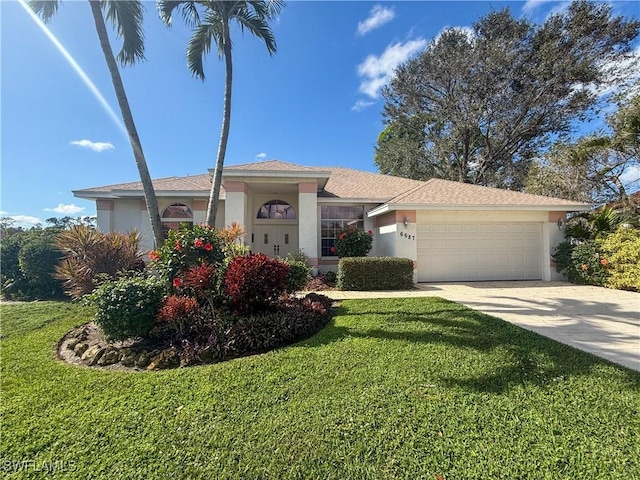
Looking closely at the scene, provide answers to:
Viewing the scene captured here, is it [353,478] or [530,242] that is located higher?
[530,242]

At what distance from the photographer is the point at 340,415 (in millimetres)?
3057

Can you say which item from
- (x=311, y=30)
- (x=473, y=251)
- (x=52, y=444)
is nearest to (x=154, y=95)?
(x=311, y=30)

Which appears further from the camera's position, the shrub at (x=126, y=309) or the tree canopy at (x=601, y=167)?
the tree canopy at (x=601, y=167)

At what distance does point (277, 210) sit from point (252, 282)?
1044 cm

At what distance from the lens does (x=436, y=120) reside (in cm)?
2328

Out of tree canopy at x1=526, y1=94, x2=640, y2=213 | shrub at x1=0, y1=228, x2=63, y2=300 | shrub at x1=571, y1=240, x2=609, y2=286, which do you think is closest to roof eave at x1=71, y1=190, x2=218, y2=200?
shrub at x1=0, y1=228, x2=63, y2=300

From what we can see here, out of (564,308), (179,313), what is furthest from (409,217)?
(179,313)

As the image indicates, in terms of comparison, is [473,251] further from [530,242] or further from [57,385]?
[57,385]

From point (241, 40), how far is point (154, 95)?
4169mm

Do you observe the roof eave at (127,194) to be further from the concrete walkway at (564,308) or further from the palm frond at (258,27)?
the concrete walkway at (564,308)

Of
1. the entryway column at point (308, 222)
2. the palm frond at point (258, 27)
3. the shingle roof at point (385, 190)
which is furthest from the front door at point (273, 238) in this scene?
the palm frond at point (258, 27)

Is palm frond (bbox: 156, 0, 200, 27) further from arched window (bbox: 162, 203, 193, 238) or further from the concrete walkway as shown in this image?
the concrete walkway

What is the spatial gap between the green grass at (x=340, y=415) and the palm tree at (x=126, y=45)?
14.3 ft

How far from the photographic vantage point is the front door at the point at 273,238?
15.6 meters
